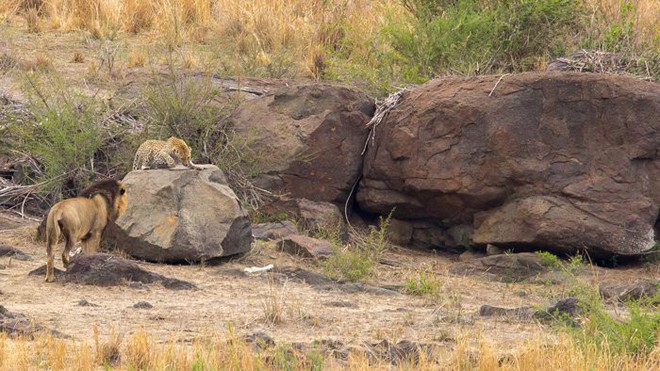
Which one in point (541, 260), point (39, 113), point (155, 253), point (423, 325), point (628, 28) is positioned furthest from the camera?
point (628, 28)

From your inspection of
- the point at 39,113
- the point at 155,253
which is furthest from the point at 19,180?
the point at 155,253

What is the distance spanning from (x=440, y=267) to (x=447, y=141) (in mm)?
1366

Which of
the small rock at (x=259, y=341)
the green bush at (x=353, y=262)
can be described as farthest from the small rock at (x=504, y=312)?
the small rock at (x=259, y=341)

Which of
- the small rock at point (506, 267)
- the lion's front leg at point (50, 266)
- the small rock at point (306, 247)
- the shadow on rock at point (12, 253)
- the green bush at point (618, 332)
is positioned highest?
the green bush at point (618, 332)

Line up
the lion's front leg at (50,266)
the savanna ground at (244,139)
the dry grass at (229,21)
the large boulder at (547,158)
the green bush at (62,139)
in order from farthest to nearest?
the dry grass at (229,21), the green bush at (62,139), the large boulder at (547,158), the lion's front leg at (50,266), the savanna ground at (244,139)

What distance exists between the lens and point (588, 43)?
50.8 feet

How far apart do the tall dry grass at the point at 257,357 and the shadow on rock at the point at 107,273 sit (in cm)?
233

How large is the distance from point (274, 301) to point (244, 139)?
16.6 ft

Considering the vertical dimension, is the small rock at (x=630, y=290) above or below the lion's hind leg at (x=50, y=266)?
Result: below

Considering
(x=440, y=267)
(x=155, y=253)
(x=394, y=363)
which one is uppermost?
(x=394, y=363)

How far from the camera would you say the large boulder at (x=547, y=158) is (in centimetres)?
1248

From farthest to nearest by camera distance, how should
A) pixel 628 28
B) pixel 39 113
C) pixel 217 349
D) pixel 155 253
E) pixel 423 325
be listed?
pixel 628 28
pixel 39 113
pixel 155 253
pixel 423 325
pixel 217 349

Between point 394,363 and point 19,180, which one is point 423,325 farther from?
point 19,180

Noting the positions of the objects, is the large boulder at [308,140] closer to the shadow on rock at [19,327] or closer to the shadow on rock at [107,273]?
the shadow on rock at [107,273]
